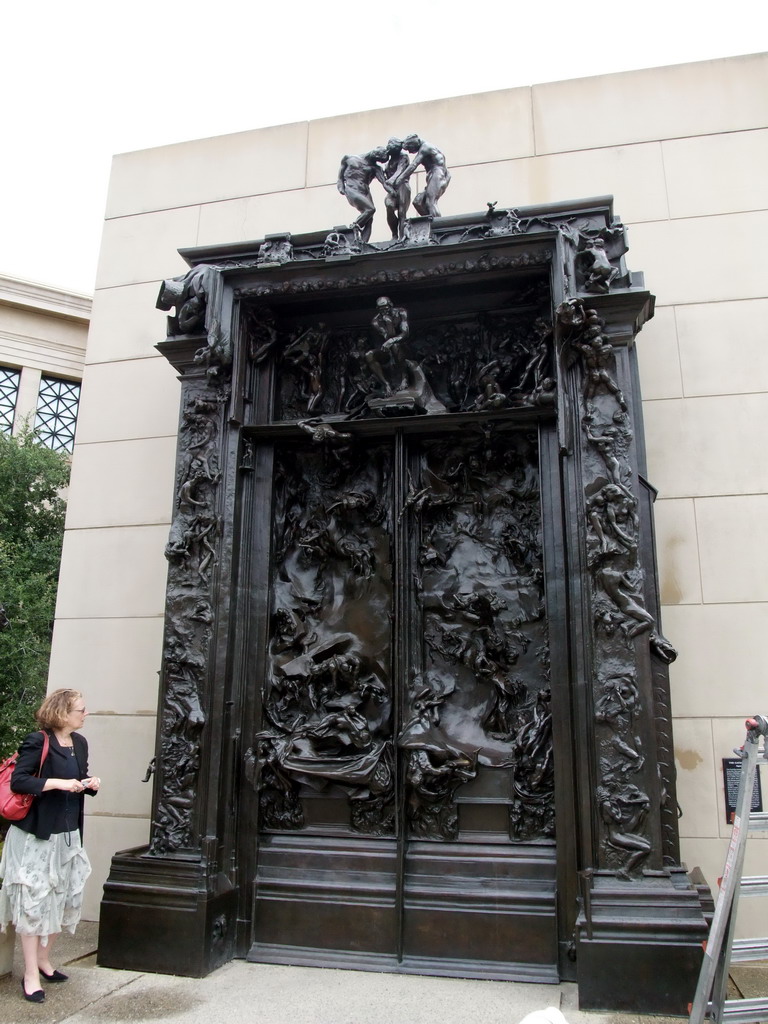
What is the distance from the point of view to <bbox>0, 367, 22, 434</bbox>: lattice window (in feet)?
62.5

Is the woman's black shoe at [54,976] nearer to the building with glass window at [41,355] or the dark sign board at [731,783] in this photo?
the dark sign board at [731,783]

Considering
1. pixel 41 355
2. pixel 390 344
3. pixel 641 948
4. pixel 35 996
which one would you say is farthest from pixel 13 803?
pixel 41 355

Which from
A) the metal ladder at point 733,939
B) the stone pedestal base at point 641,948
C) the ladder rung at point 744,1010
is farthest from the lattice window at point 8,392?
the ladder rung at point 744,1010

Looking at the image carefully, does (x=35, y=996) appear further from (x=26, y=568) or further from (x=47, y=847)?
(x=26, y=568)

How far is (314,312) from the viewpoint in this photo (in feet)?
21.5

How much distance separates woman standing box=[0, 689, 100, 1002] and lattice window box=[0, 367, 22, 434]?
52.8ft

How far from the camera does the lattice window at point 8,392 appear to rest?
19062 millimetres

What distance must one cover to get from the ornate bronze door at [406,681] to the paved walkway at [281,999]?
237 mm

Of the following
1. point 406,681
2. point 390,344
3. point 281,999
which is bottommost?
point 281,999

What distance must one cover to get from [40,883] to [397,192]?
17.7 ft

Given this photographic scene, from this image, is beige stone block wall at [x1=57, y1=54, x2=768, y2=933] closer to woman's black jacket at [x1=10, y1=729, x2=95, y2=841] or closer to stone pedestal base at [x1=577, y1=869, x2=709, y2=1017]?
stone pedestal base at [x1=577, y1=869, x2=709, y2=1017]

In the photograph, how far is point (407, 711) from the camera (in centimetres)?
574

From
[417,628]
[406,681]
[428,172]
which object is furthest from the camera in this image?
[428,172]

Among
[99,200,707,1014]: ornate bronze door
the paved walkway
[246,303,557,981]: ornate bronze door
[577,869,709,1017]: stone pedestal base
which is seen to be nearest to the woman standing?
the paved walkway
